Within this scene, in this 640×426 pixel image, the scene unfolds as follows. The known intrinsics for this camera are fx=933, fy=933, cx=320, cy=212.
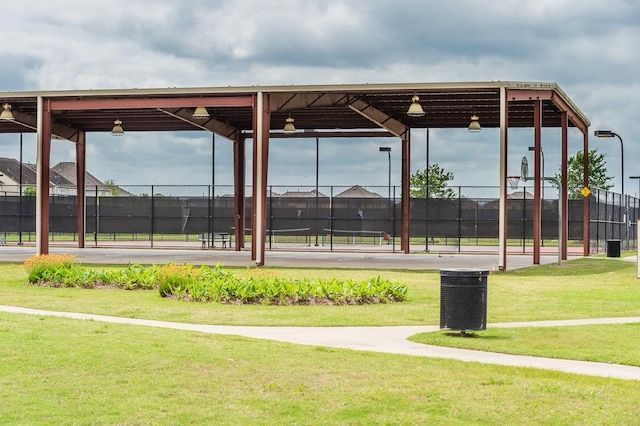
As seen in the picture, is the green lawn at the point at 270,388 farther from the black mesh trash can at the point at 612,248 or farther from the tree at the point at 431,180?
the tree at the point at 431,180

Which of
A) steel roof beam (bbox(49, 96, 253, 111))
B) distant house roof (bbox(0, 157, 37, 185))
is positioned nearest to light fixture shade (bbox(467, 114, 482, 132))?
steel roof beam (bbox(49, 96, 253, 111))

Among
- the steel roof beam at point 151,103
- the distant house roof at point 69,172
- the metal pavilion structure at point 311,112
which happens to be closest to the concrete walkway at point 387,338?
the metal pavilion structure at point 311,112

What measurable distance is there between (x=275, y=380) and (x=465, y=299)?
14.7ft

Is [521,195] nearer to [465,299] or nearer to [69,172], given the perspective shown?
[465,299]

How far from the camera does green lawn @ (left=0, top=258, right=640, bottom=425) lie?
8492 mm

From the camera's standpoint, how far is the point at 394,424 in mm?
8195

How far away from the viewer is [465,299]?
1352cm

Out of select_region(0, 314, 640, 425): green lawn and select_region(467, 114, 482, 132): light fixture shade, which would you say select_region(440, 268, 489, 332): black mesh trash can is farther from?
select_region(467, 114, 482, 132): light fixture shade

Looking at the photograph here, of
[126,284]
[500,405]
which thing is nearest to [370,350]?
[500,405]

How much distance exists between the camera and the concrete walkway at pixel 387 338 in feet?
37.1

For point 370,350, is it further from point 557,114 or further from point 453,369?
point 557,114

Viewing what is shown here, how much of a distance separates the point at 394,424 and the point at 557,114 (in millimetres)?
30431

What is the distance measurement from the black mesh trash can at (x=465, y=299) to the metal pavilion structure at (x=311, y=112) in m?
16.2

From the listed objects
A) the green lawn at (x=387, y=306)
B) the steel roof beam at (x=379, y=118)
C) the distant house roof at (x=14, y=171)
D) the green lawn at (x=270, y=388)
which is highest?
the distant house roof at (x=14, y=171)
